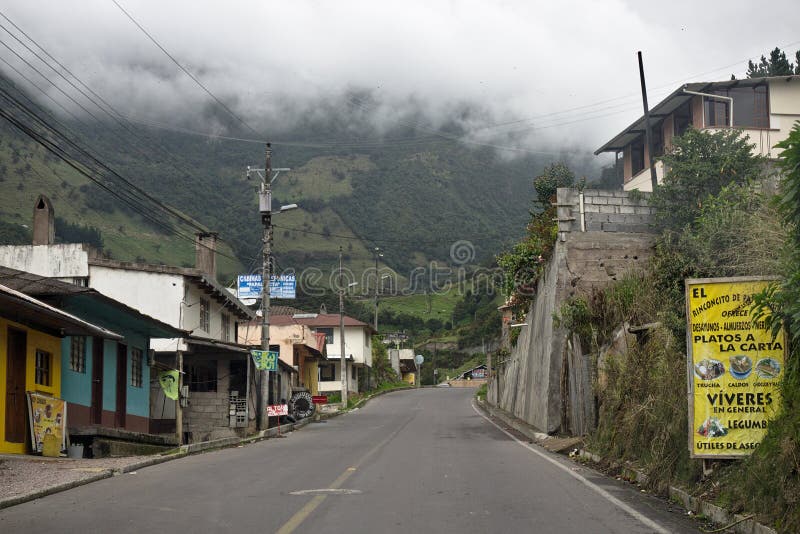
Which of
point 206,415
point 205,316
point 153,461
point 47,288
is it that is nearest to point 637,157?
point 205,316

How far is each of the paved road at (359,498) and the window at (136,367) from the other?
27.3ft

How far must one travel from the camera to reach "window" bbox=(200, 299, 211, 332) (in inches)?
1476

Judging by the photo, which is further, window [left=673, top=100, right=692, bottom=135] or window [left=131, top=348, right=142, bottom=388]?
window [left=673, top=100, right=692, bottom=135]

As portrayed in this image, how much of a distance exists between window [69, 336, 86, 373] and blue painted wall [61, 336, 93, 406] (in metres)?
0.11

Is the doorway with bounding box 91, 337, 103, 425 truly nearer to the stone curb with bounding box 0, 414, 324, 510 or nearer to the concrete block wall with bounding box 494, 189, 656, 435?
the stone curb with bounding box 0, 414, 324, 510

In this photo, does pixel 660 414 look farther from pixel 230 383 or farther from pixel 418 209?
pixel 418 209

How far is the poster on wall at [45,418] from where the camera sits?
1827cm

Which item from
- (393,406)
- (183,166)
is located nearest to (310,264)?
(183,166)

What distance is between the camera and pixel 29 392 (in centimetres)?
1838

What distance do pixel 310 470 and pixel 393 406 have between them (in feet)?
116

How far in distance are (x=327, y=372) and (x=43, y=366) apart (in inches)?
1908

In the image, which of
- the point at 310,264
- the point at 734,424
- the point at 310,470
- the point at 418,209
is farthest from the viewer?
the point at 418,209

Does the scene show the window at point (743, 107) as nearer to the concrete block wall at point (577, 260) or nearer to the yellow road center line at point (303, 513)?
the concrete block wall at point (577, 260)

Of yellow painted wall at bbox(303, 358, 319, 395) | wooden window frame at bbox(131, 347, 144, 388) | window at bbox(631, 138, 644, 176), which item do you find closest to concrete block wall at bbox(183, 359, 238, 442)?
wooden window frame at bbox(131, 347, 144, 388)
